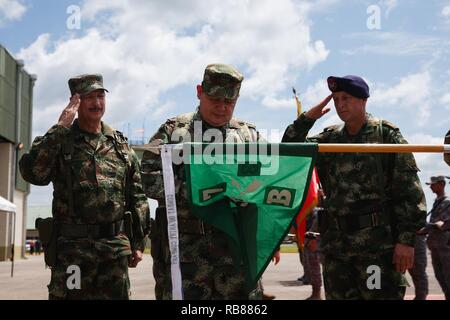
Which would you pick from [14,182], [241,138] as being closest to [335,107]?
[241,138]

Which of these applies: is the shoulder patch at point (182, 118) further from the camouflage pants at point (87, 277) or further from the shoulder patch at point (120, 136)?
the camouflage pants at point (87, 277)

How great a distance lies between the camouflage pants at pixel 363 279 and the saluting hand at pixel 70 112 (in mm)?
2273

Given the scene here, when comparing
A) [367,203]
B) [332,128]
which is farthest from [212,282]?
[332,128]

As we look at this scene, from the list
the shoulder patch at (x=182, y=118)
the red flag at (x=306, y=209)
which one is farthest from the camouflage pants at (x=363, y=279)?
the shoulder patch at (x=182, y=118)

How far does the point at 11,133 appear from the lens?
120ft

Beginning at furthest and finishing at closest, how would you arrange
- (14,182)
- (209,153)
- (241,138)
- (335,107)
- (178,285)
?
(14,182) < (335,107) < (241,138) < (209,153) < (178,285)

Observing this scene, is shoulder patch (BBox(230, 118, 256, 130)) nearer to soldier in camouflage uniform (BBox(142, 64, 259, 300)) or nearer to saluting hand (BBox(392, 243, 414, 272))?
soldier in camouflage uniform (BBox(142, 64, 259, 300))

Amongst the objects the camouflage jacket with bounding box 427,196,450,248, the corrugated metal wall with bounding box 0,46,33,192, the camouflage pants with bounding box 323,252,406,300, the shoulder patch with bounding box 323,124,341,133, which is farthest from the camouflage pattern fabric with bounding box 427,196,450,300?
the corrugated metal wall with bounding box 0,46,33,192

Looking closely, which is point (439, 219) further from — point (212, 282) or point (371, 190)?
point (212, 282)

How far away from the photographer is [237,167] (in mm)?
4121

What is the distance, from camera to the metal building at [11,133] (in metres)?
35.2
